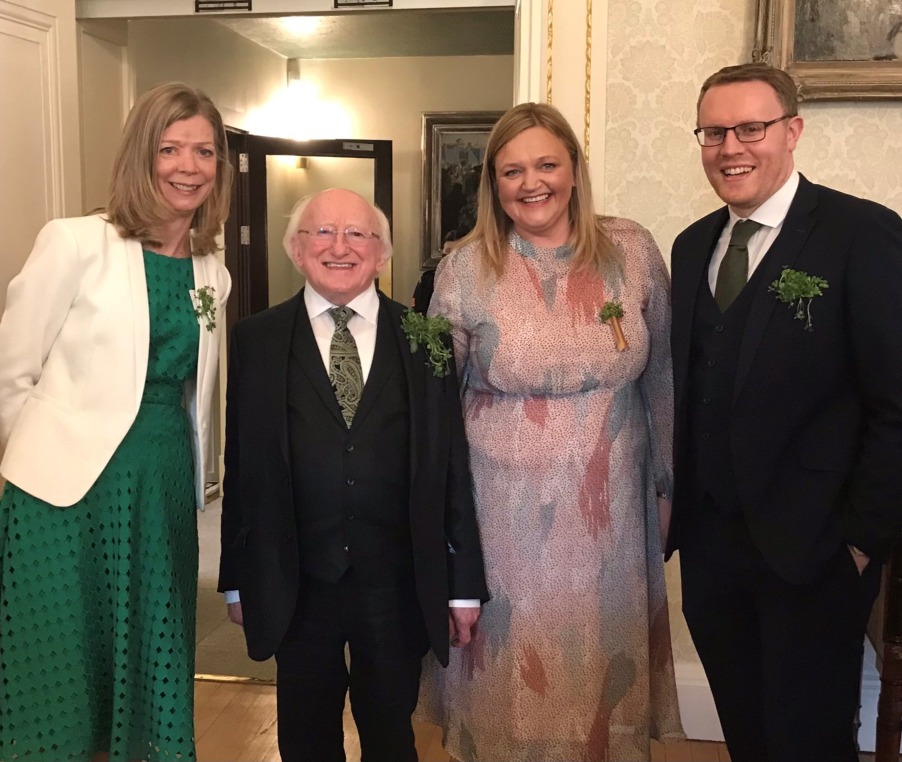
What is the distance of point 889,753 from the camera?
2.31m

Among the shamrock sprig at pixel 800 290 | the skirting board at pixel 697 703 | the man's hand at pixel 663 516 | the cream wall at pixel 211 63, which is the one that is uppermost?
the cream wall at pixel 211 63

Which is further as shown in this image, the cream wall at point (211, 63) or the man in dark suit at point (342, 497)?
the cream wall at point (211, 63)

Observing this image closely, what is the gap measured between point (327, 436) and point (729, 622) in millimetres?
961

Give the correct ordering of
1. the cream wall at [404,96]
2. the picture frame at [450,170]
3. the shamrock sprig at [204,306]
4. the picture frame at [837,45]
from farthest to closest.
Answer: the cream wall at [404,96]
the picture frame at [450,170]
the picture frame at [837,45]
the shamrock sprig at [204,306]

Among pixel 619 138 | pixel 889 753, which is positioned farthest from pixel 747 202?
pixel 889 753

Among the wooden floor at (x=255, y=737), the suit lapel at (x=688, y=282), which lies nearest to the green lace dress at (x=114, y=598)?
the wooden floor at (x=255, y=737)

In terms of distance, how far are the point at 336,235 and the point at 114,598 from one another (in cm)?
98

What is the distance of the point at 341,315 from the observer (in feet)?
6.68

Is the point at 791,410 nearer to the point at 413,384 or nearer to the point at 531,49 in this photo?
the point at 413,384

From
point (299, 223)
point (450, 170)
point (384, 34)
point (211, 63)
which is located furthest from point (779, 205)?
point (450, 170)

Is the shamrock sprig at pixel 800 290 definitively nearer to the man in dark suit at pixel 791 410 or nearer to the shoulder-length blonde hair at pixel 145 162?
the man in dark suit at pixel 791 410

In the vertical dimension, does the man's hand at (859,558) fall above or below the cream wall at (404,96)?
below

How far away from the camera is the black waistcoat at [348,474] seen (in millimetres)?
1941

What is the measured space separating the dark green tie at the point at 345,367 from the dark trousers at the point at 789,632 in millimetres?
789
